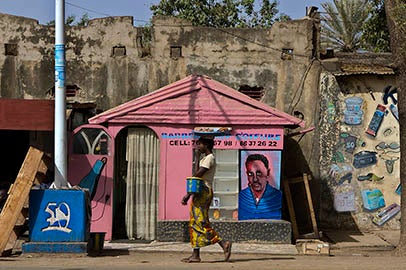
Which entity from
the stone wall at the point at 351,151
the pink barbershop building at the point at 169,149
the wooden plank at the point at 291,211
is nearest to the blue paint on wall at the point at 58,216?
the pink barbershop building at the point at 169,149

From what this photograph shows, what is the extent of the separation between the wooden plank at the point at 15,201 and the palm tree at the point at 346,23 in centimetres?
1993

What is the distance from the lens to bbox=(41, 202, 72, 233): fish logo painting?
10.6 m

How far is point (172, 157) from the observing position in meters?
13.4

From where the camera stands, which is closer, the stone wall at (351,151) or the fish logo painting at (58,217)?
the fish logo painting at (58,217)

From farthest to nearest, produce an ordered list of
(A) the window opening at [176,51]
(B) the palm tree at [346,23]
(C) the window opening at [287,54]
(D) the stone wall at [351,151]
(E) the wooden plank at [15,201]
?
(B) the palm tree at [346,23]
(D) the stone wall at [351,151]
(C) the window opening at [287,54]
(A) the window opening at [176,51]
(E) the wooden plank at [15,201]

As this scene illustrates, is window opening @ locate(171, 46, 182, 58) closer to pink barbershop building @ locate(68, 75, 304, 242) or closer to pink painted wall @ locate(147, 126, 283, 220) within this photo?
pink barbershop building @ locate(68, 75, 304, 242)

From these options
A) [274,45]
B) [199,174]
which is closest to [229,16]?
[274,45]

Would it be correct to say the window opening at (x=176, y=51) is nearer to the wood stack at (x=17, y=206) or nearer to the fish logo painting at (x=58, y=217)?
the wood stack at (x=17, y=206)

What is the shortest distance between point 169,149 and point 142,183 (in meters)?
0.83

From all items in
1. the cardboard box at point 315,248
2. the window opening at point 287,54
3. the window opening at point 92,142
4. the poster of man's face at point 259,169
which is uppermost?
the window opening at point 287,54

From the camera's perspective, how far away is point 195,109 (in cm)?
1341

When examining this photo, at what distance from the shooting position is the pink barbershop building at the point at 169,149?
1335 cm

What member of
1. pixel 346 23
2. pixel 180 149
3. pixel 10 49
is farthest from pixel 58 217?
pixel 346 23

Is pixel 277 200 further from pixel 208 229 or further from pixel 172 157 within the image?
pixel 208 229
